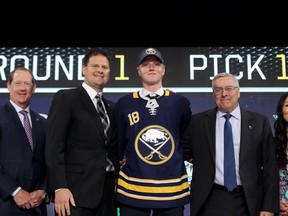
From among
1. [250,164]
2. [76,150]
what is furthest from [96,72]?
[250,164]

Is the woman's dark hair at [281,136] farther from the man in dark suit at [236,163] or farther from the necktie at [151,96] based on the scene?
the necktie at [151,96]

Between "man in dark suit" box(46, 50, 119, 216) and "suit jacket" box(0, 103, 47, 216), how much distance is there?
0.28 m

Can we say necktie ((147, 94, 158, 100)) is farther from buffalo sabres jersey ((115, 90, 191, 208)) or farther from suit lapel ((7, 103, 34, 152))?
suit lapel ((7, 103, 34, 152))

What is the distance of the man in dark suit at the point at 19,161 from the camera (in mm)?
2323

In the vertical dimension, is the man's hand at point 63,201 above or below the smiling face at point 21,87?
below

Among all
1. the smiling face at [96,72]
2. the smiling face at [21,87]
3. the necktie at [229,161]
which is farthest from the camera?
the smiling face at [21,87]

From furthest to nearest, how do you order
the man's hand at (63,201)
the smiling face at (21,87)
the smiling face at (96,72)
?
1. the smiling face at (21,87)
2. the smiling face at (96,72)
3. the man's hand at (63,201)

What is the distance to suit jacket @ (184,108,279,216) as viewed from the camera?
227 cm

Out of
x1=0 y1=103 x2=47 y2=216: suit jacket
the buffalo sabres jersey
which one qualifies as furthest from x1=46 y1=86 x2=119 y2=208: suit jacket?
x1=0 y1=103 x2=47 y2=216: suit jacket

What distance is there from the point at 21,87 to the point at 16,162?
48 cm

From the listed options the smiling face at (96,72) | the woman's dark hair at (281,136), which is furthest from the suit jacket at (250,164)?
the smiling face at (96,72)
